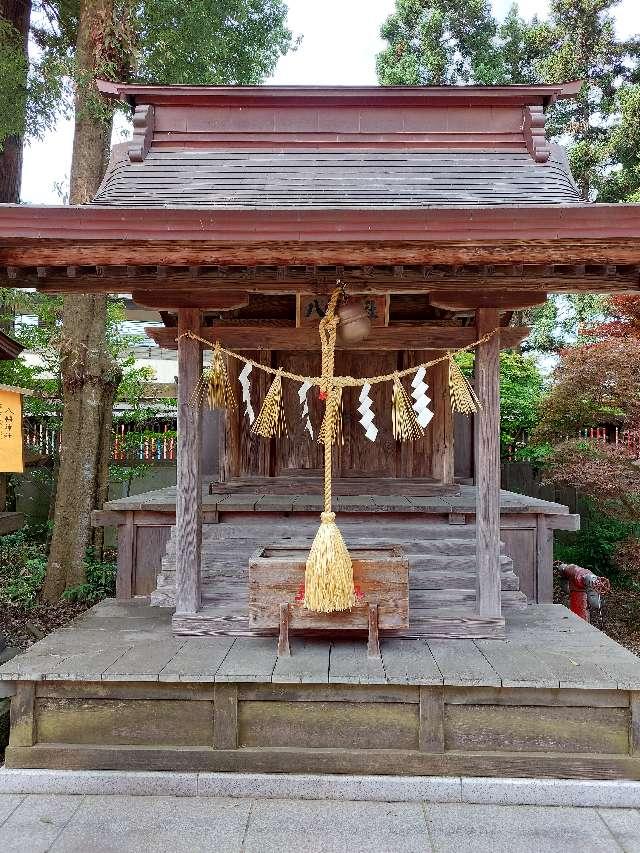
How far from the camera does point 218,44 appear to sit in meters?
8.49

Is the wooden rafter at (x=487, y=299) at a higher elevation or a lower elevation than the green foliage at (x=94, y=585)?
higher

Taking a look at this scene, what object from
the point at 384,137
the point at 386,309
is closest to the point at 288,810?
the point at 386,309

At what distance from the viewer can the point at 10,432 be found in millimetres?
4207

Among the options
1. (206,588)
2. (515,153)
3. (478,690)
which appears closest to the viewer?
(478,690)

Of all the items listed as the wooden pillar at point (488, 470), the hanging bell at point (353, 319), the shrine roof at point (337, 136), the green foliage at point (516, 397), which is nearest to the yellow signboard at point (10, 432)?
the shrine roof at point (337, 136)

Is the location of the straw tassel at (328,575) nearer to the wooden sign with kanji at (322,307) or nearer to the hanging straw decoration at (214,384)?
the hanging straw decoration at (214,384)

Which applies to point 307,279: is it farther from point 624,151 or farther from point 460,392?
point 624,151

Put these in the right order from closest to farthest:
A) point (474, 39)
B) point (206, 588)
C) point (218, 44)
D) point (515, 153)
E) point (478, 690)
Result: 1. point (478, 690)
2. point (206, 588)
3. point (515, 153)
4. point (218, 44)
5. point (474, 39)

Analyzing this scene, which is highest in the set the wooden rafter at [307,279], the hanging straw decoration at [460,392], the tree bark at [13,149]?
the tree bark at [13,149]

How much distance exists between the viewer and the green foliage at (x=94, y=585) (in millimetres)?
7270

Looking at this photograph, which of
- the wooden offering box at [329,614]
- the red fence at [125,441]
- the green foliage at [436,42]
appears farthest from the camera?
the green foliage at [436,42]

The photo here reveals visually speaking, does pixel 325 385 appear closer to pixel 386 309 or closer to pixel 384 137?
pixel 386 309

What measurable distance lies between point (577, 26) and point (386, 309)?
17.7m

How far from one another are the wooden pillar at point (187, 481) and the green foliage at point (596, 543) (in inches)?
252
